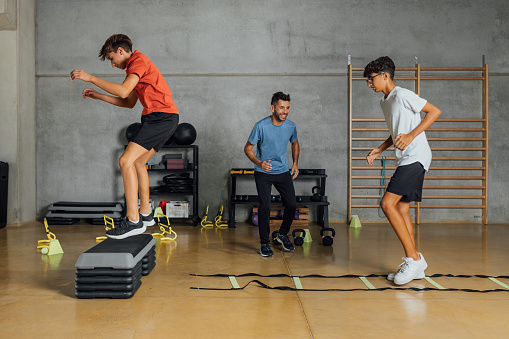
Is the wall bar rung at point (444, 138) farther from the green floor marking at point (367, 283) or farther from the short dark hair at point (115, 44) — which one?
the short dark hair at point (115, 44)

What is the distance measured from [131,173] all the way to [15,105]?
13.1ft

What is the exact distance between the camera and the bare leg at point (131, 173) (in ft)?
10.0

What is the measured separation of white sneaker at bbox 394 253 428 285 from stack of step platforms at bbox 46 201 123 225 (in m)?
4.27

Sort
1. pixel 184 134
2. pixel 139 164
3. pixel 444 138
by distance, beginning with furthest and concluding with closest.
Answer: pixel 444 138, pixel 184 134, pixel 139 164

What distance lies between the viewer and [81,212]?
20.3 feet

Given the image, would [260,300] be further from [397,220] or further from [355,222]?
[355,222]

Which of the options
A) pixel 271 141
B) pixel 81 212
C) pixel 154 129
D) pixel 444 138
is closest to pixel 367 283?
pixel 271 141

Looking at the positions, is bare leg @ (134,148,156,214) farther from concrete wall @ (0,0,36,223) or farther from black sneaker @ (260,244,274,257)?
concrete wall @ (0,0,36,223)

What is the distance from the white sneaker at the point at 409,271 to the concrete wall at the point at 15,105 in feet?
17.6

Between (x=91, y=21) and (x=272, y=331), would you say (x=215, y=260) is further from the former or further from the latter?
(x=91, y=21)

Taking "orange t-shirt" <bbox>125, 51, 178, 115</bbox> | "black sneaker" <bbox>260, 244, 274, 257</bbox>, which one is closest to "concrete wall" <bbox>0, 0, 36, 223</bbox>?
"orange t-shirt" <bbox>125, 51, 178, 115</bbox>

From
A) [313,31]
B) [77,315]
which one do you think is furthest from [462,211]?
[77,315]

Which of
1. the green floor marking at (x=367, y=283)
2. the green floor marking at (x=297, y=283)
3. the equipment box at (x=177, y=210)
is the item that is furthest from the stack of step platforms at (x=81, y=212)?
the green floor marking at (x=367, y=283)

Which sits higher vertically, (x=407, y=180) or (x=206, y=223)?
(x=407, y=180)
